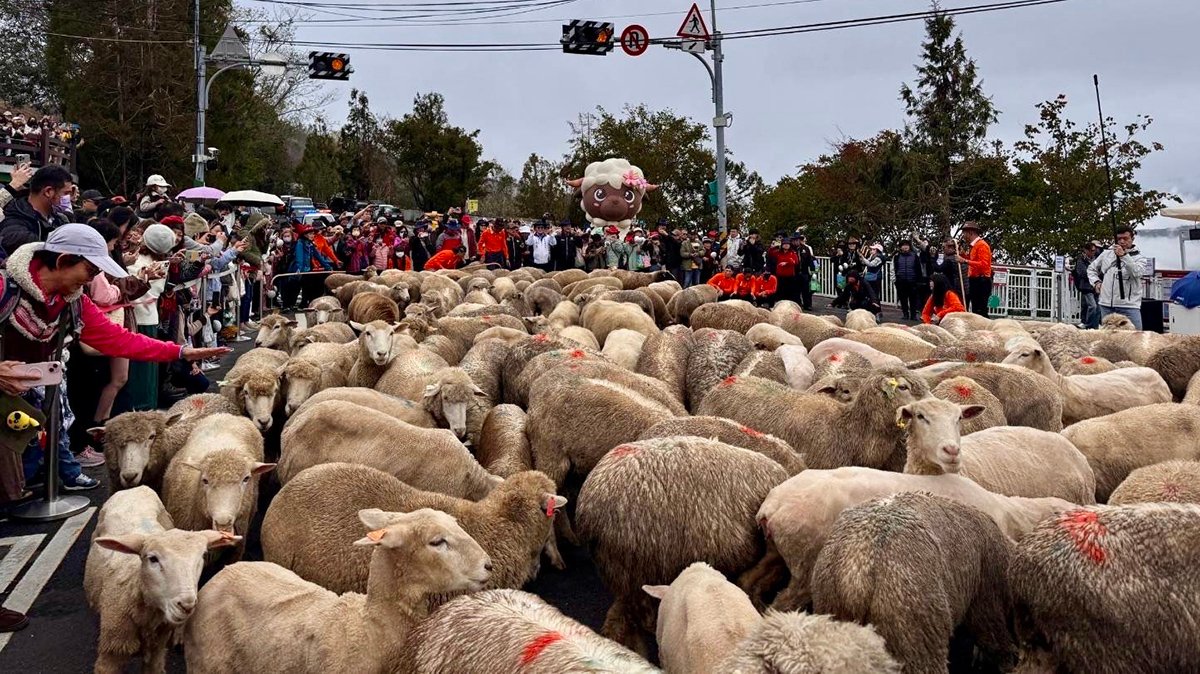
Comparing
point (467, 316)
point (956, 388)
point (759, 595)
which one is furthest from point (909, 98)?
point (759, 595)

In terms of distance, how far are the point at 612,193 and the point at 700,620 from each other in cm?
2034

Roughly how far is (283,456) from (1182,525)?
4.68 m

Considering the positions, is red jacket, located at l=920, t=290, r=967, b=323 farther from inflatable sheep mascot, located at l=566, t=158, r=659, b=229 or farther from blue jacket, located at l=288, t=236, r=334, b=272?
blue jacket, located at l=288, t=236, r=334, b=272

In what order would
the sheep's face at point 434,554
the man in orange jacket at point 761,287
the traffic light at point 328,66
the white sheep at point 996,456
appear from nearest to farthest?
the sheep's face at point 434,554, the white sheep at point 996,456, the man in orange jacket at point 761,287, the traffic light at point 328,66

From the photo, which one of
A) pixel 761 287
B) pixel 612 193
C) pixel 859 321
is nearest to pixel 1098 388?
pixel 859 321

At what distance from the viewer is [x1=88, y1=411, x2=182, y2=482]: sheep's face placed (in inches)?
232

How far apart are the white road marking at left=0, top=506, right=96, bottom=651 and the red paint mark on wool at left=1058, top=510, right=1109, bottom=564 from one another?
191 inches

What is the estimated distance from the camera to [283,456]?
5953mm

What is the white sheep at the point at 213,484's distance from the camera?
5.14m

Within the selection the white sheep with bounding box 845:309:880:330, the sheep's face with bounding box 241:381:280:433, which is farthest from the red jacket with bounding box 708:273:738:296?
the sheep's face with bounding box 241:381:280:433

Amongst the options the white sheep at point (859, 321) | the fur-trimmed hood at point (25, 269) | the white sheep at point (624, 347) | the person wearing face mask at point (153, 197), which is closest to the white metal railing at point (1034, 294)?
the white sheep at point (859, 321)

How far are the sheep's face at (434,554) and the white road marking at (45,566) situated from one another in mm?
2382

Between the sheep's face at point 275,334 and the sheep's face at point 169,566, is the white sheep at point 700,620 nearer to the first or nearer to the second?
the sheep's face at point 169,566

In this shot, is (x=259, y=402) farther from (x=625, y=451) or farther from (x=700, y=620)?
(x=700, y=620)
